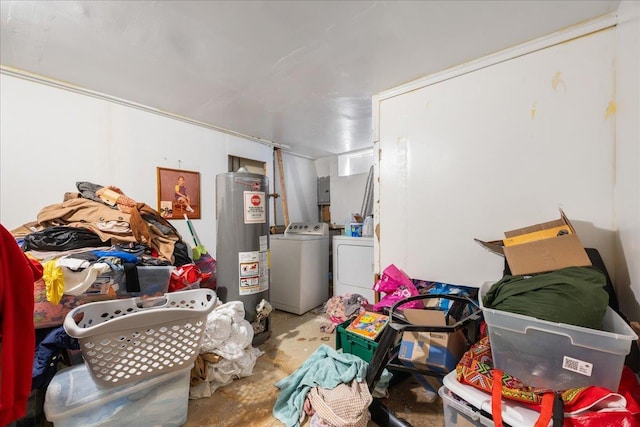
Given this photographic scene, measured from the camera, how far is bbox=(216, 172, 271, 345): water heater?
1.89m

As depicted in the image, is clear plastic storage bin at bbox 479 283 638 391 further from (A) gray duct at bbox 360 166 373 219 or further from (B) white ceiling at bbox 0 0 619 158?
(A) gray duct at bbox 360 166 373 219

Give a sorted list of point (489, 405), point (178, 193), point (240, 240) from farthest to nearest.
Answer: point (178, 193), point (240, 240), point (489, 405)

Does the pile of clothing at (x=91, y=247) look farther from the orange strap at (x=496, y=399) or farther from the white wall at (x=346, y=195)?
the white wall at (x=346, y=195)

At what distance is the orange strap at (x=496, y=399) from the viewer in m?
0.80

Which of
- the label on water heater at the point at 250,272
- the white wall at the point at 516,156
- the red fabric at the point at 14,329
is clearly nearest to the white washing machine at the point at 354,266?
the white wall at the point at 516,156

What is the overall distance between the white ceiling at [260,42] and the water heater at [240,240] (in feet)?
2.55

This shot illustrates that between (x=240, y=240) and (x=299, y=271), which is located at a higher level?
(x=240, y=240)

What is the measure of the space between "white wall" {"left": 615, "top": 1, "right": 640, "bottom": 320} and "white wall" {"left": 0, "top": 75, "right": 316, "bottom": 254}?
3122mm

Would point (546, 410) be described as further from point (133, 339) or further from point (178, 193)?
point (178, 193)

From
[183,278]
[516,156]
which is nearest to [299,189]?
[183,278]

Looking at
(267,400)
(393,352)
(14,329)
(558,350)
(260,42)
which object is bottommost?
(267,400)

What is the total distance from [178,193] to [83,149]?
78cm

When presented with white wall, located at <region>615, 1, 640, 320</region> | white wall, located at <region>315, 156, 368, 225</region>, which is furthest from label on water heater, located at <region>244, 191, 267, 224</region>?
white wall, located at <region>615, 1, 640, 320</region>

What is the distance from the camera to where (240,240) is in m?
1.90
